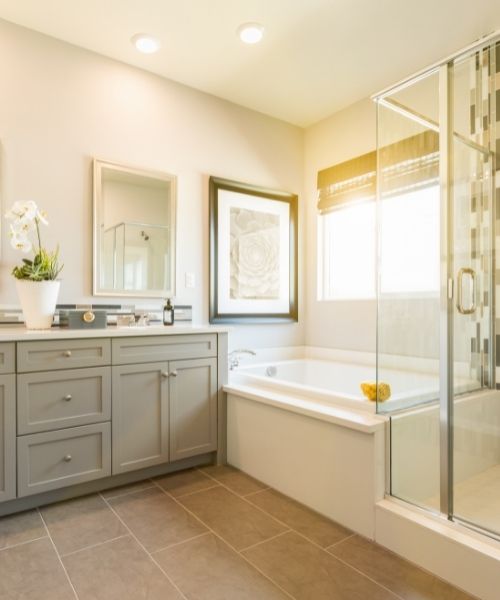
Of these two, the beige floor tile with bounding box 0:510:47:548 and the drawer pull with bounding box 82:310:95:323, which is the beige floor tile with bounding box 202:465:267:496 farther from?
the drawer pull with bounding box 82:310:95:323

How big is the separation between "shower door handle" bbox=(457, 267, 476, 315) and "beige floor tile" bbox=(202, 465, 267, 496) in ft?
4.50

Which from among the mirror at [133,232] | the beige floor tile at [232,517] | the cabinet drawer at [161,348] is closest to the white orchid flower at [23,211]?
the mirror at [133,232]

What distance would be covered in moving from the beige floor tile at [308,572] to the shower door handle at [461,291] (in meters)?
1.12

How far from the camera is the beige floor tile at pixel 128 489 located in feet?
7.06

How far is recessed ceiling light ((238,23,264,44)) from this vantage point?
2406 mm

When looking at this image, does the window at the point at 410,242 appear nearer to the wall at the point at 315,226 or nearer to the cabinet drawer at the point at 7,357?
the wall at the point at 315,226

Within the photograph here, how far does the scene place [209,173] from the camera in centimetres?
317

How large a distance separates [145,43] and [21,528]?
8.88 ft

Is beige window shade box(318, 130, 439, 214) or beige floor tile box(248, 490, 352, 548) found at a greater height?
beige window shade box(318, 130, 439, 214)

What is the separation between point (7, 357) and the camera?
1.87 m

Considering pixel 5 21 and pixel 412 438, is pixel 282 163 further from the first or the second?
pixel 412 438

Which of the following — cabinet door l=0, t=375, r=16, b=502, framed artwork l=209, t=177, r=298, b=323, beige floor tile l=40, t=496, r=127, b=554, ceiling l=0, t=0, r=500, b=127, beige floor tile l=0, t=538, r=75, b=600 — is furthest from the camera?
framed artwork l=209, t=177, r=298, b=323

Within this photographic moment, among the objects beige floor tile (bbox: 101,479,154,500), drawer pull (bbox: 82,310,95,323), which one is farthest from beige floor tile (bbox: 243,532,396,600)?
drawer pull (bbox: 82,310,95,323)

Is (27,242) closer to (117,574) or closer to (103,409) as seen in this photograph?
(103,409)
